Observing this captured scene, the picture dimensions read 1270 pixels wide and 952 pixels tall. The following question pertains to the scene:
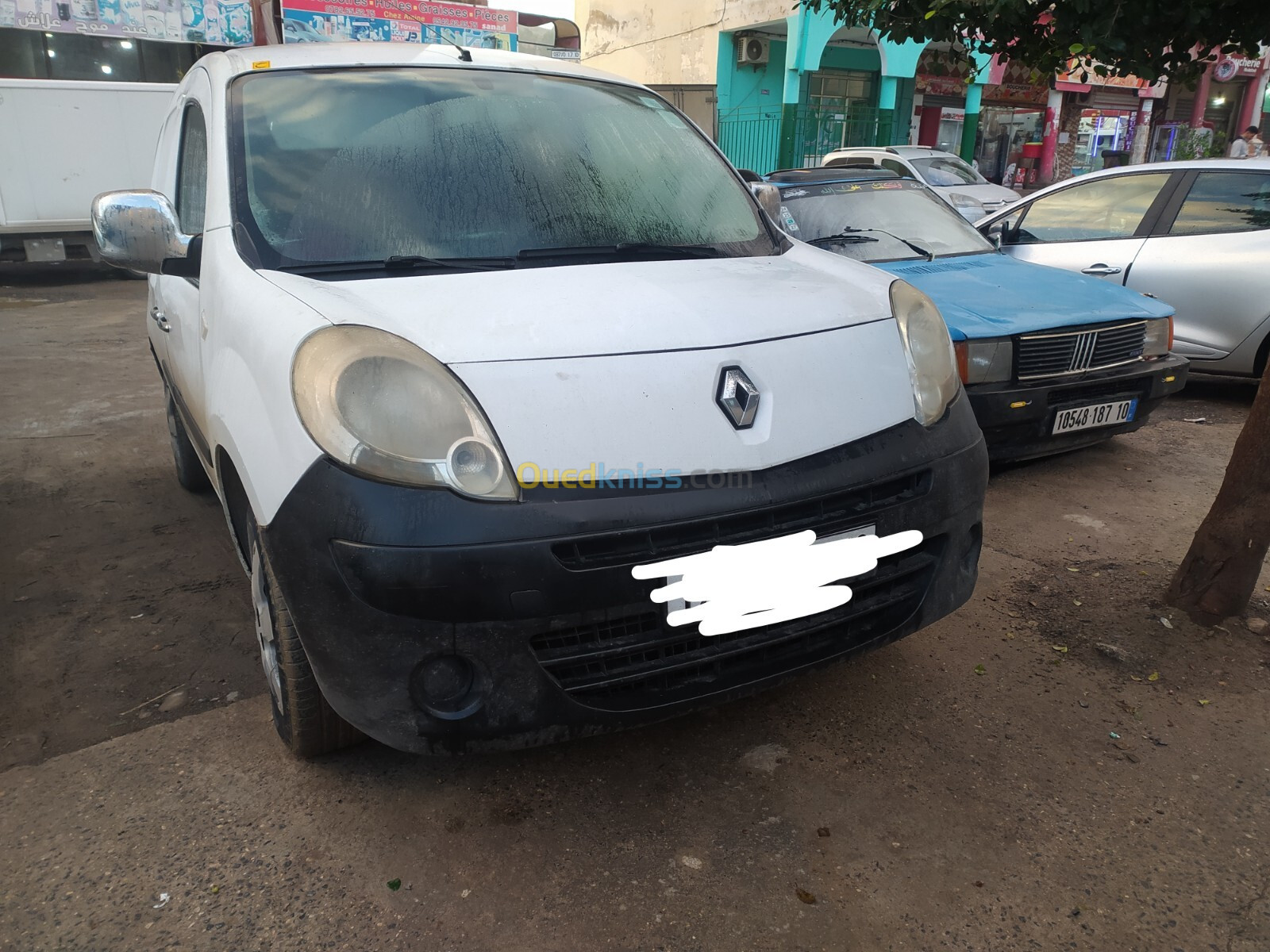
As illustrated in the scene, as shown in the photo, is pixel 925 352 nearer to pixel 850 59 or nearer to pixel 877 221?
pixel 877 221

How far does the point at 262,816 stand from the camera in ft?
7.14

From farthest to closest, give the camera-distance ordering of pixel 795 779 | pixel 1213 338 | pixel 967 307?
pixel 1213 338 < pixel 967 307 < pixel 795 779

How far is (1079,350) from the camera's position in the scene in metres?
4.20

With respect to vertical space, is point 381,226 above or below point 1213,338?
above

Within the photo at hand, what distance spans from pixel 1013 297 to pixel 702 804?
3.21 m

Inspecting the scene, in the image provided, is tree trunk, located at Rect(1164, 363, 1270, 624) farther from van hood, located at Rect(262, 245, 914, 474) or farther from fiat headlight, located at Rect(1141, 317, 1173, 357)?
fiat headlight, located at Rect(1141, 317, 1173, 357)

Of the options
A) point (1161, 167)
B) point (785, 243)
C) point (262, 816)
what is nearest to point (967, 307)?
point (785, 243)

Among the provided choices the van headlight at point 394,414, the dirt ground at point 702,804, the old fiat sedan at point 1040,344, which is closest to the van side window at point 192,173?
the van headlight at point 394,414

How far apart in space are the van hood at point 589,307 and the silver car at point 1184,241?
427 centimetres

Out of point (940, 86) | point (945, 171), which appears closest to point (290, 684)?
point (945, 171)

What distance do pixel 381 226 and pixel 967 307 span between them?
9.51 ft

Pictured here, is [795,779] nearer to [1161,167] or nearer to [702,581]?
[702,581]

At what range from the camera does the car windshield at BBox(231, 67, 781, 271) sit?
2.37 meters

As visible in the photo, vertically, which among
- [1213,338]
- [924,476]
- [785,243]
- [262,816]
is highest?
[785,243]
